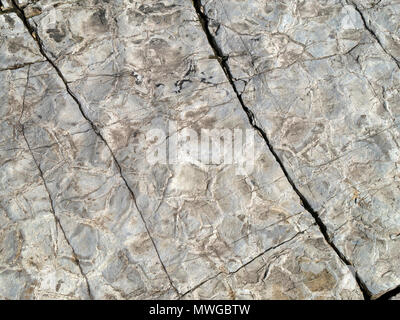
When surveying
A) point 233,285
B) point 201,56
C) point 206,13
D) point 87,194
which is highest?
point 206,13

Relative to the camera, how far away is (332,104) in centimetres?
285

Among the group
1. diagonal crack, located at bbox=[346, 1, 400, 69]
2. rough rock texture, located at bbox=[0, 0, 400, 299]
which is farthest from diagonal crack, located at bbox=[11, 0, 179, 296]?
diagonal crack, located at bbox=[346, 1, 400, 69]

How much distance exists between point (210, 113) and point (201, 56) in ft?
1.28

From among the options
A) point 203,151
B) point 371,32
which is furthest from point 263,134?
point 371,32

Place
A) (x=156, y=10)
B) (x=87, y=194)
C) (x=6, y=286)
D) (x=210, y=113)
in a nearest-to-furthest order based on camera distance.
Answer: (x=6, y=286), (x=87, y=194), (x=210, y=113), (x=156, y=10)

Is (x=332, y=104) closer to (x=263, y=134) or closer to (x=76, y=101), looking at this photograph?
(x=263, y=134)

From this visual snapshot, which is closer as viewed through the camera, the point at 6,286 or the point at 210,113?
the point at 6,286

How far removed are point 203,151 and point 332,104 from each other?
0.82 m

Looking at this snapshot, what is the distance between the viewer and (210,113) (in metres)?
2.82

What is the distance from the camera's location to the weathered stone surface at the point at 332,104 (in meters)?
2.57

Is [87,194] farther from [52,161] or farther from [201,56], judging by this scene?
[201,56]

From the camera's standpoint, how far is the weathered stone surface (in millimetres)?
2570

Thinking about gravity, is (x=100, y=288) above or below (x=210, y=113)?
below

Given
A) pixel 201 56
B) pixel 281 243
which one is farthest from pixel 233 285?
pixel 201 56
